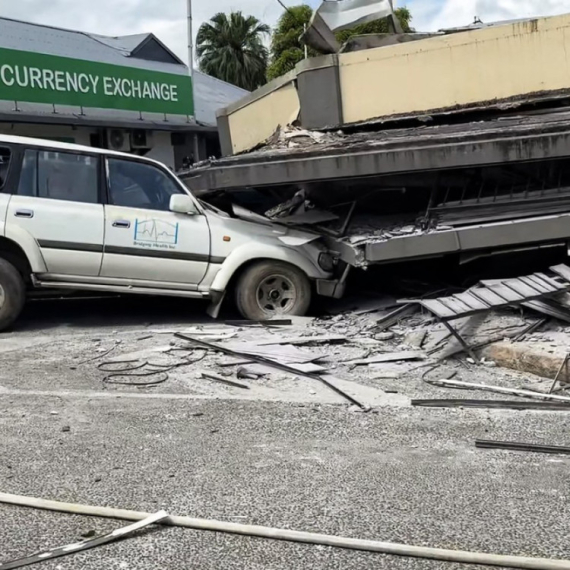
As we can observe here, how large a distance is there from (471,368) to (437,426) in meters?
1.60

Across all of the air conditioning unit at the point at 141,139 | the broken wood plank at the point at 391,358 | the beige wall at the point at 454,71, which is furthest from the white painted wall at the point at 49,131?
the broken wood plank at the point at 391,358

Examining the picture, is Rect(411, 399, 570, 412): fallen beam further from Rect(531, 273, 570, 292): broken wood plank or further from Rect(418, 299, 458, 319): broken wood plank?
Rect(531, 273, 570, 292): broken wood plank

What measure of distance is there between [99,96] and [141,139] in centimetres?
242

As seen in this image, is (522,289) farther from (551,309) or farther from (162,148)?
(162,148)

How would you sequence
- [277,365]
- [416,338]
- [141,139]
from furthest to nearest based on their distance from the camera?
[141,139] < [416,338] < [277,365]

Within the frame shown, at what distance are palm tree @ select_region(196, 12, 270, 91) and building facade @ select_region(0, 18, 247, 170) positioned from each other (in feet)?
61.5

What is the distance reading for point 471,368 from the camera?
6477mm

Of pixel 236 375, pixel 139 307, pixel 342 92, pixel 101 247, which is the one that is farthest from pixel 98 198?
pixel 342 92

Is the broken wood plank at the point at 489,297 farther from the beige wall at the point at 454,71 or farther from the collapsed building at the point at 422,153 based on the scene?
the beige wall at the point at 454,71

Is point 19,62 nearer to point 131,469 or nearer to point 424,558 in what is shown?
point 131,469

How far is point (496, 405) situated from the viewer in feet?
17.8

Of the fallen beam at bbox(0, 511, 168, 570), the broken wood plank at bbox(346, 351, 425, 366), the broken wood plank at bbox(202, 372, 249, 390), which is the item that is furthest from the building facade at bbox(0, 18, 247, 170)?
the fallen beam at bbox(0, 511, 168, 570)

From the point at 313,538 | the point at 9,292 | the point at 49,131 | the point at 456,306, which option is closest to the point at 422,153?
the point at 456,306

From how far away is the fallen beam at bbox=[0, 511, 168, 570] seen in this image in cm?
314
